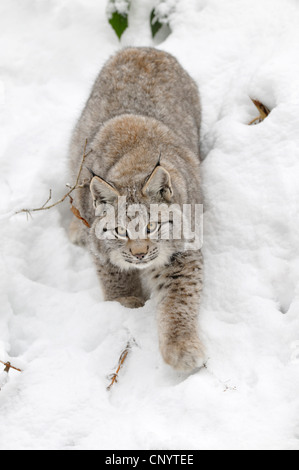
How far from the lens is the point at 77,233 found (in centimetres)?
414

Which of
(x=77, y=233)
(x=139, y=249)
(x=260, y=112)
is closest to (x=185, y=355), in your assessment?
(x=139, y=249)

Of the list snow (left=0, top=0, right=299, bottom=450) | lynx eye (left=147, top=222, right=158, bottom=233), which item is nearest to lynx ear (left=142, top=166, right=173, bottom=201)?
lynx eye (left=147, top=222, right=158, bottom=233)

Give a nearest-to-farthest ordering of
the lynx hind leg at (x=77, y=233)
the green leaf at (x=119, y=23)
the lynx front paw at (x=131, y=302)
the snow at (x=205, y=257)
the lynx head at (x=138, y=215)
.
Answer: the snow at (x=205, y=257)
the lynx head at (x=138, y=215)
the lynx front paw at (x=131, y=302)
the lynx hind leg at (x=77, y=233)
the green leaf at (x=119, y=23)

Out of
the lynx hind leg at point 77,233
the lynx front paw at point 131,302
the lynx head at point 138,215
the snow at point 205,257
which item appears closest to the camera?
the snow at point 205,257

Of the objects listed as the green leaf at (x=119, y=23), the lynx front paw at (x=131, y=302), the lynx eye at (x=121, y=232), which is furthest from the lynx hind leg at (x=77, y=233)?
the green leaf at (x=119, y=23)

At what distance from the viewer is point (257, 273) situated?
326 centimetres

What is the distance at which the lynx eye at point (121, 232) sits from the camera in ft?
10.3

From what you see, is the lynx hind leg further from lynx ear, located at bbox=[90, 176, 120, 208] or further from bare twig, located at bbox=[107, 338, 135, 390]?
bare twig, located at bbox=[107, 338, 135, 390]

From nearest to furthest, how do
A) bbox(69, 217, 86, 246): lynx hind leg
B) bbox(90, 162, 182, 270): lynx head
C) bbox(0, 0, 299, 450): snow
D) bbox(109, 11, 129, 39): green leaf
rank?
bbox(0, 0, 299, 450): snow
bbox(90, 162, 182, 270): lynx head
bbox(69, 217, 86, 246): lynx hind leg
bbox(109, 11, 129, 39): green leaf

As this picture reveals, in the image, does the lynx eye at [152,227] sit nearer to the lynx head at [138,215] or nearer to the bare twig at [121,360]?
the lynx head at [138,215]

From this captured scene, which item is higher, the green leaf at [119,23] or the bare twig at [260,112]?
the green leaf at [119,23]

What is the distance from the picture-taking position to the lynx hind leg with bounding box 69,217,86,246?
4042 mm

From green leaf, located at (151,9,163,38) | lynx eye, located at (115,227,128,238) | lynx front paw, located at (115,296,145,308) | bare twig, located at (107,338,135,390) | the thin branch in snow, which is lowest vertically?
lynx front paw, located at (115,296,145,308)

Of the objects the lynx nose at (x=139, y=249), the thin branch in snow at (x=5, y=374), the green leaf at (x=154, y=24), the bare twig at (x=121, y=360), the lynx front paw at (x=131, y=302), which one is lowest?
the lynx front paw at (x=131, y=302)
